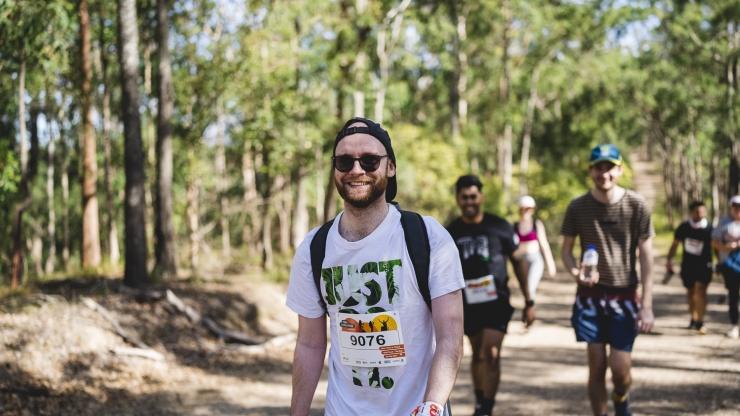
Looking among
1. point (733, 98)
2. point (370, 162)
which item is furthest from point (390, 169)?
point (733, 98)

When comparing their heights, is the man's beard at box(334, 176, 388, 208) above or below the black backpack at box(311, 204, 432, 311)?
above

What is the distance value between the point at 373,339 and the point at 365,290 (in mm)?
189

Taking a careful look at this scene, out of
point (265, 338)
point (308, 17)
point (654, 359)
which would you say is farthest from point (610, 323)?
point (308, 17)

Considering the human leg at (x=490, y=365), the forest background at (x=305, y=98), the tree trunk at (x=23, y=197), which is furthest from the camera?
the forest background at (x=305, y=98)

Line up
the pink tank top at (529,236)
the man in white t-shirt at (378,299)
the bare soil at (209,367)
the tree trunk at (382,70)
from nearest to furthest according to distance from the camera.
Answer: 1. the man in white t-shirt at (378,299)
2. the bare soil at (209,367)
3. the pink tank top at (529,236)
4. the tree trunk at (382,70)

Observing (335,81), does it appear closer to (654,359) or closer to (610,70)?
(654,359)

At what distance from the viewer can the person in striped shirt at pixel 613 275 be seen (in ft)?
17.4

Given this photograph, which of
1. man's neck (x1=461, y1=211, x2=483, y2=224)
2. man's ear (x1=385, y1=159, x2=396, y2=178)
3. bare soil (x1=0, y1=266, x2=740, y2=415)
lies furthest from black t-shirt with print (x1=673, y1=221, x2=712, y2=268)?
man's ear (x1=385, y1=159, x2=396, y2=178)

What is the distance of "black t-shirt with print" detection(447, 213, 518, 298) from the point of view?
6359 mm

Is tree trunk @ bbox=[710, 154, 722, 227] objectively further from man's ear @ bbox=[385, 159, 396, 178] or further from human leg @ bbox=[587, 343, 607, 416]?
man's ear @ bbox=[385, 159, 396, 178]

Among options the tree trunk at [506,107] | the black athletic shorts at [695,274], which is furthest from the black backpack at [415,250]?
the tree trunk at [506,107]

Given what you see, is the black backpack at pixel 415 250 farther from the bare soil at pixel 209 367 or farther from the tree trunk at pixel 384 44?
the tree trunk at pixel 384 44

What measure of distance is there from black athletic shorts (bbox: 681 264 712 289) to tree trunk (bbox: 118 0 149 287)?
8.48 meters

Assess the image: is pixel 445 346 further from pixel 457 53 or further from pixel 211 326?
pixel 457 53
